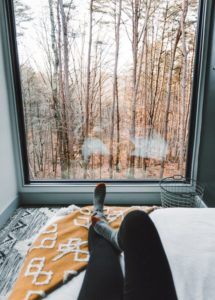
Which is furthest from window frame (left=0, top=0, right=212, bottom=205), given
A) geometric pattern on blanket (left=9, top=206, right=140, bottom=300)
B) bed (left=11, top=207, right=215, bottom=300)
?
bed (left=11, top=207, right=215, bottom=300)

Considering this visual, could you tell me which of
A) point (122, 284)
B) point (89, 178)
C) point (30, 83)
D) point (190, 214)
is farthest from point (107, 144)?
point (122, 284)

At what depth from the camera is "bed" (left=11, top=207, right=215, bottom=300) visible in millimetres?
683

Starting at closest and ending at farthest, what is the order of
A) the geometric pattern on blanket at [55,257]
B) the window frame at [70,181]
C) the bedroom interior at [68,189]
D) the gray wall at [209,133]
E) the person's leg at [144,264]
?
1. the person's leg at [144,264]
2. the geometric pattern on blanket at [55,257]
3. the bedroom interior at [68,189]
4. the gray wall at [209,133]
5. the window frame at [70,181]

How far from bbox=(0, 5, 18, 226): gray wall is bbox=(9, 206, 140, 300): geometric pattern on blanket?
0.99 m

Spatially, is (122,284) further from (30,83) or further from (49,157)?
(30,83)

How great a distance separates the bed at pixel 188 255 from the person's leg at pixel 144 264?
89 mm

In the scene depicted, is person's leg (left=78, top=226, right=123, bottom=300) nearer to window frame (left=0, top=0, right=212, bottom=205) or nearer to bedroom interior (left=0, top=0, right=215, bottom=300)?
bedroom interior (left=0, top=0, right=215, bottom=300)

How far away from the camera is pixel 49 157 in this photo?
2217mm

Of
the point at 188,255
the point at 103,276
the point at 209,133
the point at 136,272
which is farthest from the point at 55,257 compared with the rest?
the point at 209,133

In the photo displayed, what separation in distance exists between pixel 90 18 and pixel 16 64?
71cm

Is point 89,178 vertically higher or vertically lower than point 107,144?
lower

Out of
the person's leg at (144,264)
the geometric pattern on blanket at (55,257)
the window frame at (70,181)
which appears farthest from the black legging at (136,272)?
the window frame at (70,181)

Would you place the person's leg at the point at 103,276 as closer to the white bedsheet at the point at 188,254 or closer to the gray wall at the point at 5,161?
the white bedsheet at the point at 188,254

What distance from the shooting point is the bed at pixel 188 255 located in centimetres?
68
